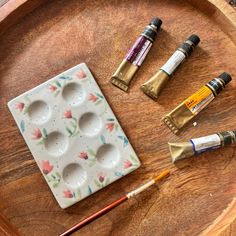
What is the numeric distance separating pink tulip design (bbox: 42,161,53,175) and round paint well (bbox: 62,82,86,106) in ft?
0.40

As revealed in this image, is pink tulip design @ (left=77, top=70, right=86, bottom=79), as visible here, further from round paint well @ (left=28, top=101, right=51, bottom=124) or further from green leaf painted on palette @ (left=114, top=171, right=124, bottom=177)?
green leaf painted on palette @ (left=114, top=171, right=124, bottom=177)

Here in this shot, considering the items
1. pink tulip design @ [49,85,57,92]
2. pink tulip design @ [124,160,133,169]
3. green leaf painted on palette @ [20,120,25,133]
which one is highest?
pink tulip design @ [49,85,57,92]

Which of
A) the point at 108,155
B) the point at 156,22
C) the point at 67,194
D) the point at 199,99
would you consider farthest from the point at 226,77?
the point at 67,194

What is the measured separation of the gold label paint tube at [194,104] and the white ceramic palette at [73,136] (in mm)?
99

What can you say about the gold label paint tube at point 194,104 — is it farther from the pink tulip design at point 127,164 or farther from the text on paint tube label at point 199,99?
the pink tulip design at point 127,164

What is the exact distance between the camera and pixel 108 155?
2.54 ft

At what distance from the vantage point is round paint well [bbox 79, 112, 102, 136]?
0.77 metres

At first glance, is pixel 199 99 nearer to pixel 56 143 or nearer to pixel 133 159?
pixel 133 159

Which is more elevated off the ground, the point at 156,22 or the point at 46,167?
the point at 156,22

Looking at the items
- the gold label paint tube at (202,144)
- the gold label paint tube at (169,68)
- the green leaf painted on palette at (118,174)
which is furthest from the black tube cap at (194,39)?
the green leaf painted on palette at (118,174)

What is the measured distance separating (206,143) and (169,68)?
16 centimetres

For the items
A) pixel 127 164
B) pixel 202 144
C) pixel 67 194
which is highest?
pixel 202 144

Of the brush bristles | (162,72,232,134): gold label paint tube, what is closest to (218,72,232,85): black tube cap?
(162,72,232,134): gold label paint tube

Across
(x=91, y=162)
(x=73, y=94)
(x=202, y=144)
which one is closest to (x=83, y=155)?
(x=91, y=162)
